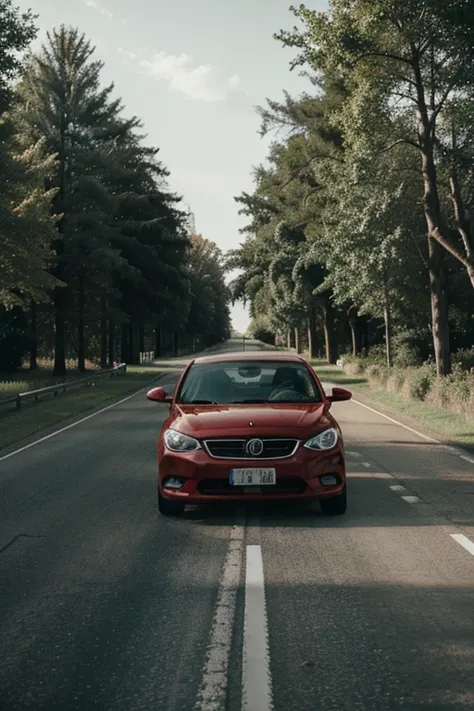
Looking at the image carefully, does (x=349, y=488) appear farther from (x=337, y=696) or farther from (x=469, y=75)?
(x=469, y=75)

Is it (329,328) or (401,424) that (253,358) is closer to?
(401,424)

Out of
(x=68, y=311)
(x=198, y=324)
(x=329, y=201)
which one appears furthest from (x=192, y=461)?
(x=198, y=324)

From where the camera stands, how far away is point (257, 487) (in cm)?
937

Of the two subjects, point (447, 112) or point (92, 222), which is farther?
point (92, 222)

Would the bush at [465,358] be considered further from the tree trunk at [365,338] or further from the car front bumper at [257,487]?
the car front bumper at [257,487]

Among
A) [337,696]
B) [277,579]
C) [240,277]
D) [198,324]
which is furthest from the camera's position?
[198,324]

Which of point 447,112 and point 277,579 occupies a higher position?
point 447,112

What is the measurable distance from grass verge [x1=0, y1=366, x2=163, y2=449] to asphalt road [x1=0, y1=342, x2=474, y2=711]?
380 inches

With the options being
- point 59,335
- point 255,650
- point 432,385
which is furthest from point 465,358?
point 255,650

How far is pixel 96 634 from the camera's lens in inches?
225

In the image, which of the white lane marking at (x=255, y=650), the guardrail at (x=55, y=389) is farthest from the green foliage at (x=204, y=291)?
the white lane marking at (x=255, y=650)

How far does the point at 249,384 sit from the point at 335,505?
1.95 m

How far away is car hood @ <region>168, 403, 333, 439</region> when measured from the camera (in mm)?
9531

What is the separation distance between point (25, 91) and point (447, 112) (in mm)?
30037
